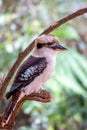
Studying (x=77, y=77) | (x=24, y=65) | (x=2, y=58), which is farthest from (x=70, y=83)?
(x=24, y=65)

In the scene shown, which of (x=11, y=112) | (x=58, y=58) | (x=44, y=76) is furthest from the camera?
(x=58, y=58)

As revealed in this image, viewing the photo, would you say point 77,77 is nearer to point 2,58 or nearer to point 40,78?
point 2,58

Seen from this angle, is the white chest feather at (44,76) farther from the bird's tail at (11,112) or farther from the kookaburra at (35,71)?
the bird's tail at (11,112)

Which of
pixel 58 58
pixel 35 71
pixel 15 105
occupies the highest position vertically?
pixel 15 105

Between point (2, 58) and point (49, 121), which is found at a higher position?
point (2, 58)

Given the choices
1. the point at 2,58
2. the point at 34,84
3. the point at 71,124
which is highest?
the point at 34,84

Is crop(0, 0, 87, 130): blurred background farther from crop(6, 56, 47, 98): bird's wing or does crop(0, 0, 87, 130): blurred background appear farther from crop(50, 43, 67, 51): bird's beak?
crop(50, 43, 67, 51): bird's beak

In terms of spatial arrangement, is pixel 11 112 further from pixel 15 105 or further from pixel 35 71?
pixel 35 71

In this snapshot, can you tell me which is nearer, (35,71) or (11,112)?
(11,112)

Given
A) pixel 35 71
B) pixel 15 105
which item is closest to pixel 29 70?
pixel 35 71
